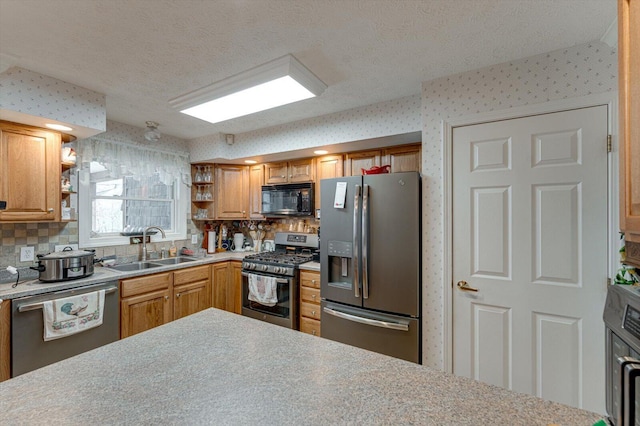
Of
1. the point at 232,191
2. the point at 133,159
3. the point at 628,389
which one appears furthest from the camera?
the point at 232,191

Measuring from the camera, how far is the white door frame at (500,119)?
154 cm

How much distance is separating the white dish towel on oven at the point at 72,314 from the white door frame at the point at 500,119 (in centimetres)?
266

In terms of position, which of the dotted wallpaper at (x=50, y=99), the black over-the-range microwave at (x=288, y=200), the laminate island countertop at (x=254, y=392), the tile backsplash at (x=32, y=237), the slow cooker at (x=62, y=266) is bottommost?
the laminate island countertop at (x=254, y=392)

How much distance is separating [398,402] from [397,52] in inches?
70.5

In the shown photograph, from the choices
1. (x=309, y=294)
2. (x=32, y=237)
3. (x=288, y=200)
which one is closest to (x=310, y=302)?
(x=309, y=294)

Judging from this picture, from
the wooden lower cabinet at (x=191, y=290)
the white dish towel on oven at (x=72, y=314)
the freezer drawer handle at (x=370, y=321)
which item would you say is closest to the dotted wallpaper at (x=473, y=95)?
the freezer drawer handle at (x=370, y=321)

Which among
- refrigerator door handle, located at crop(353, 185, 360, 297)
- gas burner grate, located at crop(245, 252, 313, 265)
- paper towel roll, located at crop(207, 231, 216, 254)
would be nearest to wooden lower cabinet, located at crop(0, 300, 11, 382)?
gas burner grate, located at crop(245, 252, 313, 265)

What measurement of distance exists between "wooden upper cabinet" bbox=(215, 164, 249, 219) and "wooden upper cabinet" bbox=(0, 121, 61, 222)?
62.9 inches

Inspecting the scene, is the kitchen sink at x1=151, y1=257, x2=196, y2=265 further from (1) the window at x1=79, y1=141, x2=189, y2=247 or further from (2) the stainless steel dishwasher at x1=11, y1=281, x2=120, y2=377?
(2) the stainless steel dishwasher at x1=11, y1=281, x2=120, y2=377

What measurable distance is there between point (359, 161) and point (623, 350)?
2.41 metres

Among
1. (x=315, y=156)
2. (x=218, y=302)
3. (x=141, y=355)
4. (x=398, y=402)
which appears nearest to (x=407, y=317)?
(x=398, y=402)

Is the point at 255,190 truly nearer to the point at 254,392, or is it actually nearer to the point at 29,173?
the point at 29,173

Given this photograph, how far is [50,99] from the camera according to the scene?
2.00 meters

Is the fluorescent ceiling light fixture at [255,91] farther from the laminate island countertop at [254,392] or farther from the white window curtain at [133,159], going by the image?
the laminate island countertop at [254,392]
